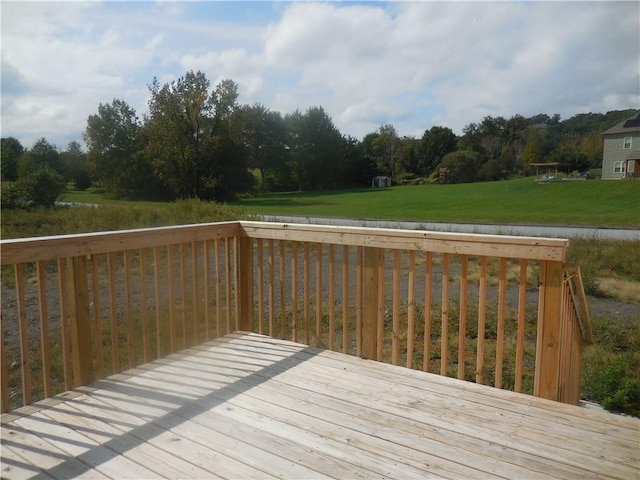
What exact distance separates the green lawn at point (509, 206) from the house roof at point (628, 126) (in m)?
4.23

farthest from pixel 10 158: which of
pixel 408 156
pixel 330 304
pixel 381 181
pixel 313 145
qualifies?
pixel 408 156

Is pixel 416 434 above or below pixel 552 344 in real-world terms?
below

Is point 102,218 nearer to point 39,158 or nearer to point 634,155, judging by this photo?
point 39,158

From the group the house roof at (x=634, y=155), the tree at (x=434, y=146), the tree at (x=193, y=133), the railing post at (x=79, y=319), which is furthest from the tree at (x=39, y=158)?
the tree at (x=434, y=146)

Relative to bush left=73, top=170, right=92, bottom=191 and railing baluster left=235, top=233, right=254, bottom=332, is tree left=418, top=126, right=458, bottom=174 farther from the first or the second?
railing baluster left=235, top=233, right=254, bottom=332

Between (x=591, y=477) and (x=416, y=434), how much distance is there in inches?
28.3

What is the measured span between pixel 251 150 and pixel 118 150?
9786 millimetres

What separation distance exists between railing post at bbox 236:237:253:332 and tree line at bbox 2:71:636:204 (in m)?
13.3

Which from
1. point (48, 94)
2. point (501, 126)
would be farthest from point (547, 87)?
point (501, 126)

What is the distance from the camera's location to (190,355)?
326 cm

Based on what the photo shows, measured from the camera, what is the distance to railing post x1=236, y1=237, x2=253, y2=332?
3836mm

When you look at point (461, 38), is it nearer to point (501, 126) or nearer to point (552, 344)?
point (552, 344)

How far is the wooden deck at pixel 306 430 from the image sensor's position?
1873mm

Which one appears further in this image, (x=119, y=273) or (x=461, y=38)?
(x=119, y=273)
